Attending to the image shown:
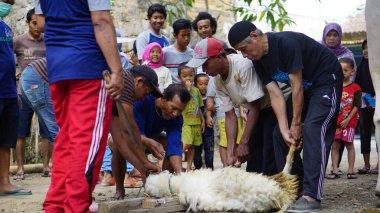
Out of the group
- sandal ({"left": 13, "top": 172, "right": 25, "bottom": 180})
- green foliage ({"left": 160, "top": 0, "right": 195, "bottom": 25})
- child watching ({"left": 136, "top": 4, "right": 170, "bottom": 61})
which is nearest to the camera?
sandal ({"left": 13, "top": 172, "right": 25, "bottom": 180})

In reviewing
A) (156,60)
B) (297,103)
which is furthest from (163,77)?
(297,103)

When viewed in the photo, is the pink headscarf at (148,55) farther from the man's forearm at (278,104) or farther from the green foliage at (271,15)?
the man's forearm at (278,104)

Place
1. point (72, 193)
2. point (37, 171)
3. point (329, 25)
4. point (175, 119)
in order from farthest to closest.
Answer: point (37, 171)
point (329, 25)
point (175, 119)
point (72, 193)

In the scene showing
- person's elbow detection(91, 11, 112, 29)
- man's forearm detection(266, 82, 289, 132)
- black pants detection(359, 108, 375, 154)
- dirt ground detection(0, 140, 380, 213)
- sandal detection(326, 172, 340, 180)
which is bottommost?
sandal detection(326, 172, 340, 180)

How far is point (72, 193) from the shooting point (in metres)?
3.93

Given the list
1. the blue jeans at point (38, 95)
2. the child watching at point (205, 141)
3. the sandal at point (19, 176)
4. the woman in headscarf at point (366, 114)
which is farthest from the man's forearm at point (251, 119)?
the sandal at point (19, 176)

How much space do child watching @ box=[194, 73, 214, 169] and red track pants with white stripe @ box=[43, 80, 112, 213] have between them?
14.5 ft

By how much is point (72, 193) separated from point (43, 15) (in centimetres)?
130

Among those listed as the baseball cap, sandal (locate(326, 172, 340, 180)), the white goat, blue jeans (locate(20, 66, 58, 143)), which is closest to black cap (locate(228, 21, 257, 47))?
the baseball cap

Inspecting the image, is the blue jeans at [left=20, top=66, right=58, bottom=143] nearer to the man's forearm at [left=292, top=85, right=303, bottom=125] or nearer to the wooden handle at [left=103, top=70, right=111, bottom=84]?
the man's forearm at [left=292, top=85, right=303, bottom=125]

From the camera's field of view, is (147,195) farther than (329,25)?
No

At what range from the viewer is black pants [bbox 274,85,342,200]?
5.02 metres

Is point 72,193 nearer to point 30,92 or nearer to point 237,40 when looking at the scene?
point 237,40

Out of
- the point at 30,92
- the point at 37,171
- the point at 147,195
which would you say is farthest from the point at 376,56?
the point at 37,171
